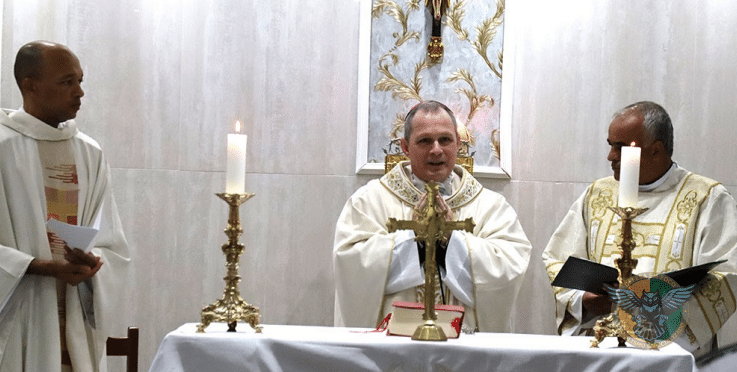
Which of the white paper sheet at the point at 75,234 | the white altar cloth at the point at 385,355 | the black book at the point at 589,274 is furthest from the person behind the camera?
the white paper sheet at the point at 75,234

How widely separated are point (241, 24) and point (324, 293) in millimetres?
1727

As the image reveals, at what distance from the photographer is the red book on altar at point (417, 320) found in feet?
10.5

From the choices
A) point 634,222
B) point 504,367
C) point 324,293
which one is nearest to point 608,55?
point 634,222

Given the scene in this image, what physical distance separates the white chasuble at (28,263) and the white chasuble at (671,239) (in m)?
2.09

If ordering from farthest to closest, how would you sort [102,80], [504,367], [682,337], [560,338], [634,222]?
1. [102,80]
2. [634,222]
3. [682,337]
4. [560,338]
5. [504,367]

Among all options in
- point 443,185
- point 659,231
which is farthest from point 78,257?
point 659,231

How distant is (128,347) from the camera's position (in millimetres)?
3381

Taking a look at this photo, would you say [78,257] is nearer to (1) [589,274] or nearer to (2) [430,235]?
(2) [430,235]

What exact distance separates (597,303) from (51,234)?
2424mm

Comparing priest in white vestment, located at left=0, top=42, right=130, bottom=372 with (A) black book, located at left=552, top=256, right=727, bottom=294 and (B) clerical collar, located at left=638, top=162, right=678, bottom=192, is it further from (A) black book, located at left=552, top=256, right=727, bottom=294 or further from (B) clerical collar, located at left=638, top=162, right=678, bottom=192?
(B) clerical collar, located at left=638, top=162, right=678, bottom=192

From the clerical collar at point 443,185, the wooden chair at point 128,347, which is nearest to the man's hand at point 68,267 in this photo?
the wooden chair at point 128,347

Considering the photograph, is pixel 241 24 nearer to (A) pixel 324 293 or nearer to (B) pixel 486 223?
(A) pixel 324 293

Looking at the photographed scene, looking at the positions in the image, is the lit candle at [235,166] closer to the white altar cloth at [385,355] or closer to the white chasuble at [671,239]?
the white altar cloth at [385,355]

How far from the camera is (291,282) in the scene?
5824 millimetres
